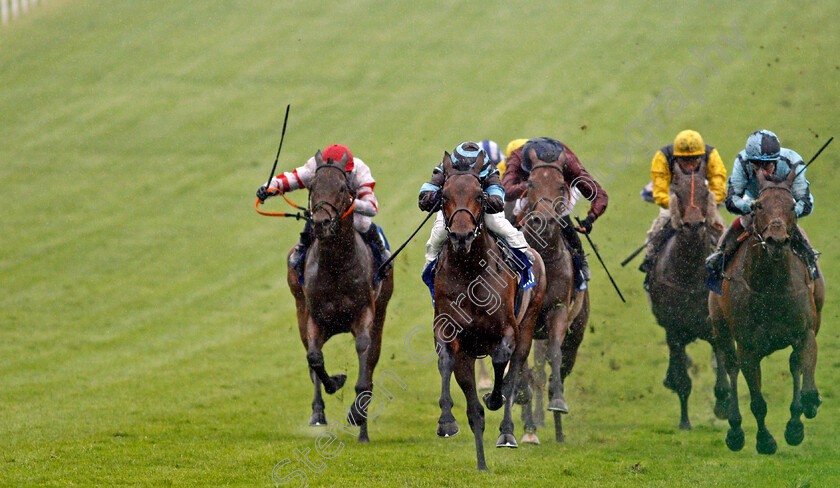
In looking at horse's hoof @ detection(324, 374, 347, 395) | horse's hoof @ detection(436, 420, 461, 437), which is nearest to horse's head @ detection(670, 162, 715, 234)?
horse's hoof @ detection(324, 374, 347, 395)

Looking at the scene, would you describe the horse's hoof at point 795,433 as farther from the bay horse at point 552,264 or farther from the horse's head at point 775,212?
the bay horse at point 552,264

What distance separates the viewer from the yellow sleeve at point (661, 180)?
Result: 1142 centimetres

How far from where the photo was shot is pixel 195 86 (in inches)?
1208

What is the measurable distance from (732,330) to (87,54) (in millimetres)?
28254

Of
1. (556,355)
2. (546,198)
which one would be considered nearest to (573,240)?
(546,198)

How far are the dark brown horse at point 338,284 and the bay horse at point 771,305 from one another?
3.65m

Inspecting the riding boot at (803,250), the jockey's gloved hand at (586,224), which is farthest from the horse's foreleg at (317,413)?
the riding boot at (803,250)

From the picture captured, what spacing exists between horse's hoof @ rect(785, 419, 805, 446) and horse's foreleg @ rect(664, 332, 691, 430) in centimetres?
272

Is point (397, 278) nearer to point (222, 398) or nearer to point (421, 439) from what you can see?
point (222, 398)

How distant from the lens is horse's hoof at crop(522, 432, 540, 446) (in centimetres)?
982

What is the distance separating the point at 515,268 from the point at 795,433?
10.1 ft

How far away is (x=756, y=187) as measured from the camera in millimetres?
9102

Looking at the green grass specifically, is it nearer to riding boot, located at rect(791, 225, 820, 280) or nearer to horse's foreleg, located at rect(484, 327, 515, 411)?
horse's foreleg, located at rect(484, 327, 515, 411)

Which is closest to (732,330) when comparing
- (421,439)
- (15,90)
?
(421,439)
